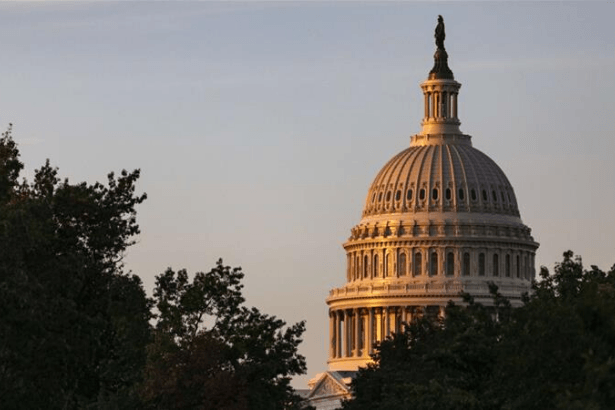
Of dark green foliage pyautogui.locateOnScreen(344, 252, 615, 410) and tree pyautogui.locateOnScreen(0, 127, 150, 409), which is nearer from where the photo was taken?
dark green foliage pyautogui.locateOnScreen(344, 252, 615, 410)

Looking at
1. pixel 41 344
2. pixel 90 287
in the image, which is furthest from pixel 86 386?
pixel 41 344

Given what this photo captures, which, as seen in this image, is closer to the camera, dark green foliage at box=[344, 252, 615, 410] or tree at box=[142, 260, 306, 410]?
dark green foliage at box=[344, 252, 615, 410]

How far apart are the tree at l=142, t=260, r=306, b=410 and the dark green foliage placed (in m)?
5.20

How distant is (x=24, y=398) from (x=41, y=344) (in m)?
2.04

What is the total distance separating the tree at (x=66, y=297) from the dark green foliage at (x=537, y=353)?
1017cm

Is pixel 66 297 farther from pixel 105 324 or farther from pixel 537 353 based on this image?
pixel 537 353

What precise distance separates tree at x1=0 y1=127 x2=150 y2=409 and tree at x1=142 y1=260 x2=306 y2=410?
1159 mm

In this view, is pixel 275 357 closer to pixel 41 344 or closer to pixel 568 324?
pixel 41 344

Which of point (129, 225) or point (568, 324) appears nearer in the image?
point (568, 324)

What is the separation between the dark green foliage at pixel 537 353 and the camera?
2977 inches

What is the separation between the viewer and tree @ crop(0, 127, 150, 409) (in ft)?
276

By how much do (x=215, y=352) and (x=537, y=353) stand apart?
75.7 feet

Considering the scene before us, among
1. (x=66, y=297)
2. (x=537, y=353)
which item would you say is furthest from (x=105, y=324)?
(x=537, y=353)

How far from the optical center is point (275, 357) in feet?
348
